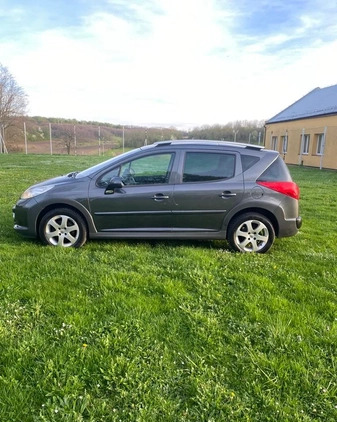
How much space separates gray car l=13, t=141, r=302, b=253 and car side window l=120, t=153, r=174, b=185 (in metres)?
0.02

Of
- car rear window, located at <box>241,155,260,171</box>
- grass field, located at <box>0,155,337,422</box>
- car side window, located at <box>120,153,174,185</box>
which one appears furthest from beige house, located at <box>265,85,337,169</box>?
grass field, located at <box>0,155,337,422</box>

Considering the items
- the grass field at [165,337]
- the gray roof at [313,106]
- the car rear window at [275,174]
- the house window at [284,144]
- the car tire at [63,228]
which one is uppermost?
the gray roof at [313,106]

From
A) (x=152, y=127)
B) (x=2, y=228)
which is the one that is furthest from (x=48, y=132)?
(x=2, y=228)

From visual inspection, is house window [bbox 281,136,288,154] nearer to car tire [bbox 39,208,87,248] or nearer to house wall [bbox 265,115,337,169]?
house wall [bbox 265,115,337,169]

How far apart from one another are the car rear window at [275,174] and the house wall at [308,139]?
58.0 ft

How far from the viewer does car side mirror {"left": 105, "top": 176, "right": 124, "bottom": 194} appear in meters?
4.77

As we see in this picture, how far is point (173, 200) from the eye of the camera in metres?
4.82

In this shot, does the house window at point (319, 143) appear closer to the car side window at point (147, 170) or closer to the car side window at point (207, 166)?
the car side window at point (207, 166)

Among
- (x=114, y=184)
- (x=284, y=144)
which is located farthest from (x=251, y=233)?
(x=284, y=144)

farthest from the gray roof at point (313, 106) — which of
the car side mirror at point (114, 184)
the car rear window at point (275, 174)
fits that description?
the car side mirror at point (114, 184)

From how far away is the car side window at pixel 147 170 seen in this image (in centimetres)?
492

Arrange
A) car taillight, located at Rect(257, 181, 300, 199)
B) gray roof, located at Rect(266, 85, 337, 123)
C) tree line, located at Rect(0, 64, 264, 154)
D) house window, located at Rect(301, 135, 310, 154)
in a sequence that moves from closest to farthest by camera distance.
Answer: car taillight, located at Rect(257, 181, 300, 199)
gray roof, located at Rect(266, 85, 337, 123)
house window, located at Rect(301, 135, 310, 154)
tree line, located at Rect(0, 64, 264, 154)

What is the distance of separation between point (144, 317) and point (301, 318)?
1.48 metres

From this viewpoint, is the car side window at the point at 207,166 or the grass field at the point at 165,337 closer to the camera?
the grass field at the point at 165,337
